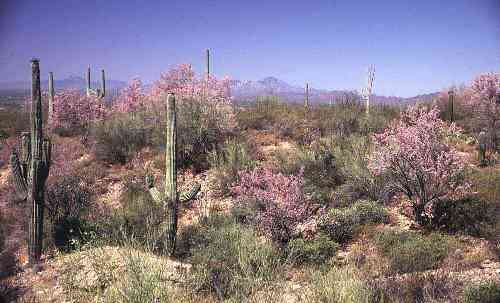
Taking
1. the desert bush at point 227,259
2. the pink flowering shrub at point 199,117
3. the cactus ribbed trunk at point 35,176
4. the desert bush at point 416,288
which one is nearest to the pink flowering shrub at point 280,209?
the desert bush at point 227,259

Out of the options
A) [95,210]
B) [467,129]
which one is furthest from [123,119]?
[467,129]

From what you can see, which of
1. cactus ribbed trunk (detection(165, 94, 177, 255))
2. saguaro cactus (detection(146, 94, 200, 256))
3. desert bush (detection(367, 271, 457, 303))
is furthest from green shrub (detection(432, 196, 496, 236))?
cactus ribbed trunk (detection(165, 94, 177, 255))

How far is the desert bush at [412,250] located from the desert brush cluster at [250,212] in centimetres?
3

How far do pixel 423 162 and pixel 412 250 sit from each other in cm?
203

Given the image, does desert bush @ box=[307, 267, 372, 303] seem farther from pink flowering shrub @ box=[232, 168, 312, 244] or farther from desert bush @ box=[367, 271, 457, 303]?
pink flowering shrub @ box=[232, 168, 312, 244]

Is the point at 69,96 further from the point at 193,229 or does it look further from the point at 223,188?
the point at 193,229

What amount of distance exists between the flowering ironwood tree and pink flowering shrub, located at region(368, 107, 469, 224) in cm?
691

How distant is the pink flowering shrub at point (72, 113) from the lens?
18.0 meters

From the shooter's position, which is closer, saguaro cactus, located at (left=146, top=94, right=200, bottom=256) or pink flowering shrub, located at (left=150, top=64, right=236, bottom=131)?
saguaro cactus, located at (left=146, top=94, right=200, bottom=256)

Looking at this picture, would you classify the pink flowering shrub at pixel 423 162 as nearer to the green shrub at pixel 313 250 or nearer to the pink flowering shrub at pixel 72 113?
the green shrub at pixel 313 250

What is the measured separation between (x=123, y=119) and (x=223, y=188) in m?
6.49

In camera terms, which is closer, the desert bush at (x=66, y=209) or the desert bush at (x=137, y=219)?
the desert bush at (x=137, y=219)

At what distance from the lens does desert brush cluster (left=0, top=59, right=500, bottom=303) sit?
5.17 meters

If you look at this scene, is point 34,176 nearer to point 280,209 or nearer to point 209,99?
point 280,209
